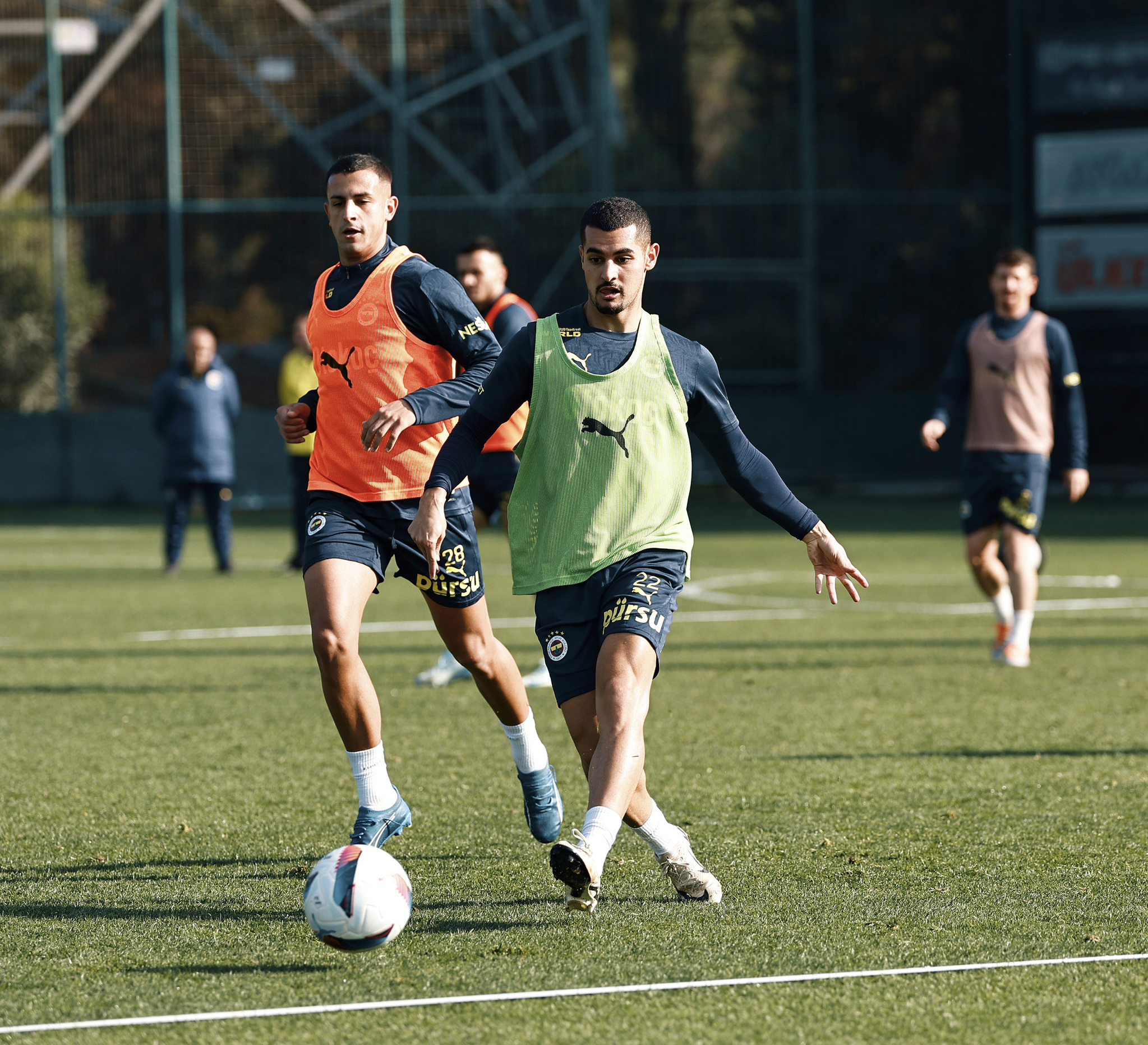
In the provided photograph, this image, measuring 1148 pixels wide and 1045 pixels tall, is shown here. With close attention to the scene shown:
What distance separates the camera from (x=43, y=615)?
12945mm

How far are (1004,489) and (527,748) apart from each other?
5.17m

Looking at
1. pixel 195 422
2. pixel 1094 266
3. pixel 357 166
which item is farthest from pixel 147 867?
pixel 1094 266

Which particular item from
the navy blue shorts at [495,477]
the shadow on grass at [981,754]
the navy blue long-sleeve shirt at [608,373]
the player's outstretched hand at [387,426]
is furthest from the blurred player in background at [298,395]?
the navy blue long-sleeve shirt at [608,373]

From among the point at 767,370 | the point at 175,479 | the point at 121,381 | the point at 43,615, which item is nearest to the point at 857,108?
the point at 767,370

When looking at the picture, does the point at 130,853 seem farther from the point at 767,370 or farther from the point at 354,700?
the point at 767,370

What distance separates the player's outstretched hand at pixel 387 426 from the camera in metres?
5.03

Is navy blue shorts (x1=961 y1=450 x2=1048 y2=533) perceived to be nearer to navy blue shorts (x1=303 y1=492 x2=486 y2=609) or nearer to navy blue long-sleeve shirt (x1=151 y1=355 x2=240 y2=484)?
navy blue shorts (x1=303 y1=492 x2=486 y2=609)

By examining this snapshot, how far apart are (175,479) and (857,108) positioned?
16131 millimetres

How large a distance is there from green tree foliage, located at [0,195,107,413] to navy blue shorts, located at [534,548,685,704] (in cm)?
2430

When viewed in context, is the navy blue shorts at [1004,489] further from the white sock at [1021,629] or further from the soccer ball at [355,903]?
the soccer ball at [355,903]

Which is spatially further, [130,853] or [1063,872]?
[130,853]

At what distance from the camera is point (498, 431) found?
27.5 feet

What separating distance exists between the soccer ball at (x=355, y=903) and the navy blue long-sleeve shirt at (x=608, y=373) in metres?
1.08

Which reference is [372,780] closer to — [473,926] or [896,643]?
[473,926]
